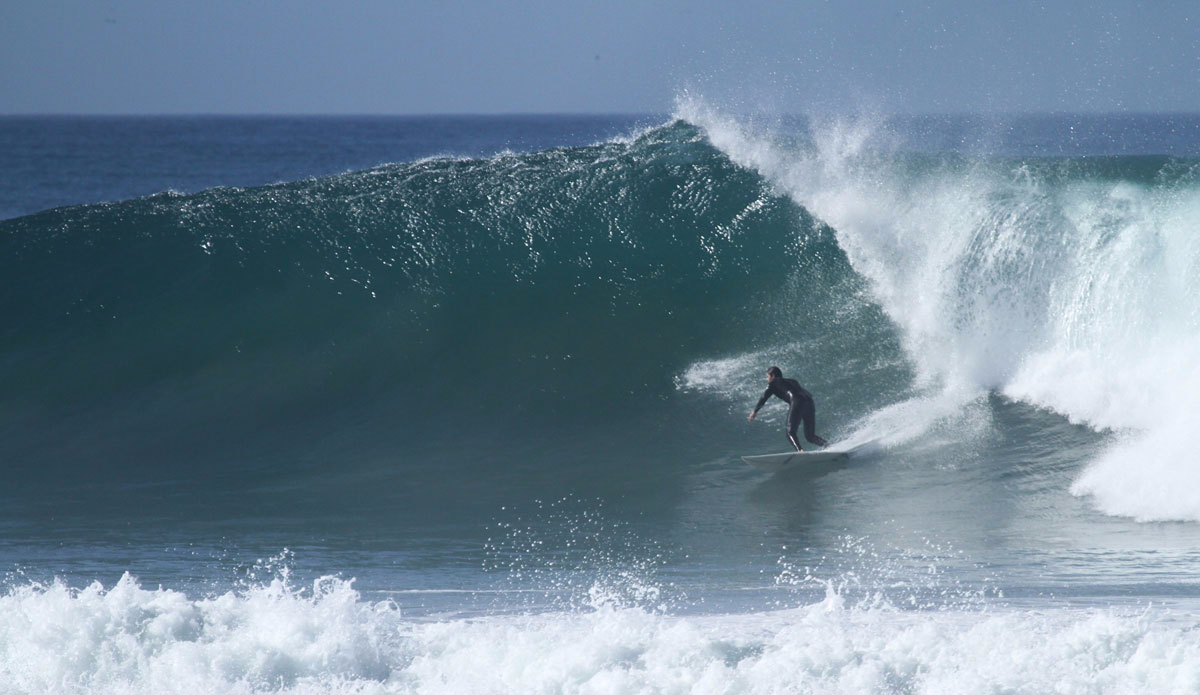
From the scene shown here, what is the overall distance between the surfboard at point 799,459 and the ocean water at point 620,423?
0.18 m

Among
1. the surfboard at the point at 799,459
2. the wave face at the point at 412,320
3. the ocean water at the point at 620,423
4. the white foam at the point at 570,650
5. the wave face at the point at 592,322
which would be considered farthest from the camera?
the wave face at the point at 412,320

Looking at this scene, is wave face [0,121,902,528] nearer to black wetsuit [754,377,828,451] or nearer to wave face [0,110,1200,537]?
wave face [0,110,1200,537]

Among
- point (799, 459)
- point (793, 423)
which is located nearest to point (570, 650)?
point (799, 459)

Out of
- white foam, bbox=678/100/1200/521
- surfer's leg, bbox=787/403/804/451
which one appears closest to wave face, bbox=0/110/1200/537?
white foam, bbox=678/100/1200/521

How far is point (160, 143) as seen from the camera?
233ft

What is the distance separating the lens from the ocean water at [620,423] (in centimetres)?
542

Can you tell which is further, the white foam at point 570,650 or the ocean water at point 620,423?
the ocean water at point 620,423

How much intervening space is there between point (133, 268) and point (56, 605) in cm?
845

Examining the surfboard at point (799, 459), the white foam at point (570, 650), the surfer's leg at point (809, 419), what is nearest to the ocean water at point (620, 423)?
the white foam at point (570, 650)

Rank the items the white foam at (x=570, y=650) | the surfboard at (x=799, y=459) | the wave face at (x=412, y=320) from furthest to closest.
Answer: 1. the wave face at (x=412, y=320)
2. the surfboard at (x=799, y=459)
3. the white foam at (x=570, y=650)

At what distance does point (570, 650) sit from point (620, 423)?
5053 mm

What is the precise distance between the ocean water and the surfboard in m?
0.18

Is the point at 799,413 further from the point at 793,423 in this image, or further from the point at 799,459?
the point at 799,459

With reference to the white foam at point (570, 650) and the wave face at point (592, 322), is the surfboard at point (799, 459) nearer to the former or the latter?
the wave face at point (592, 322)
